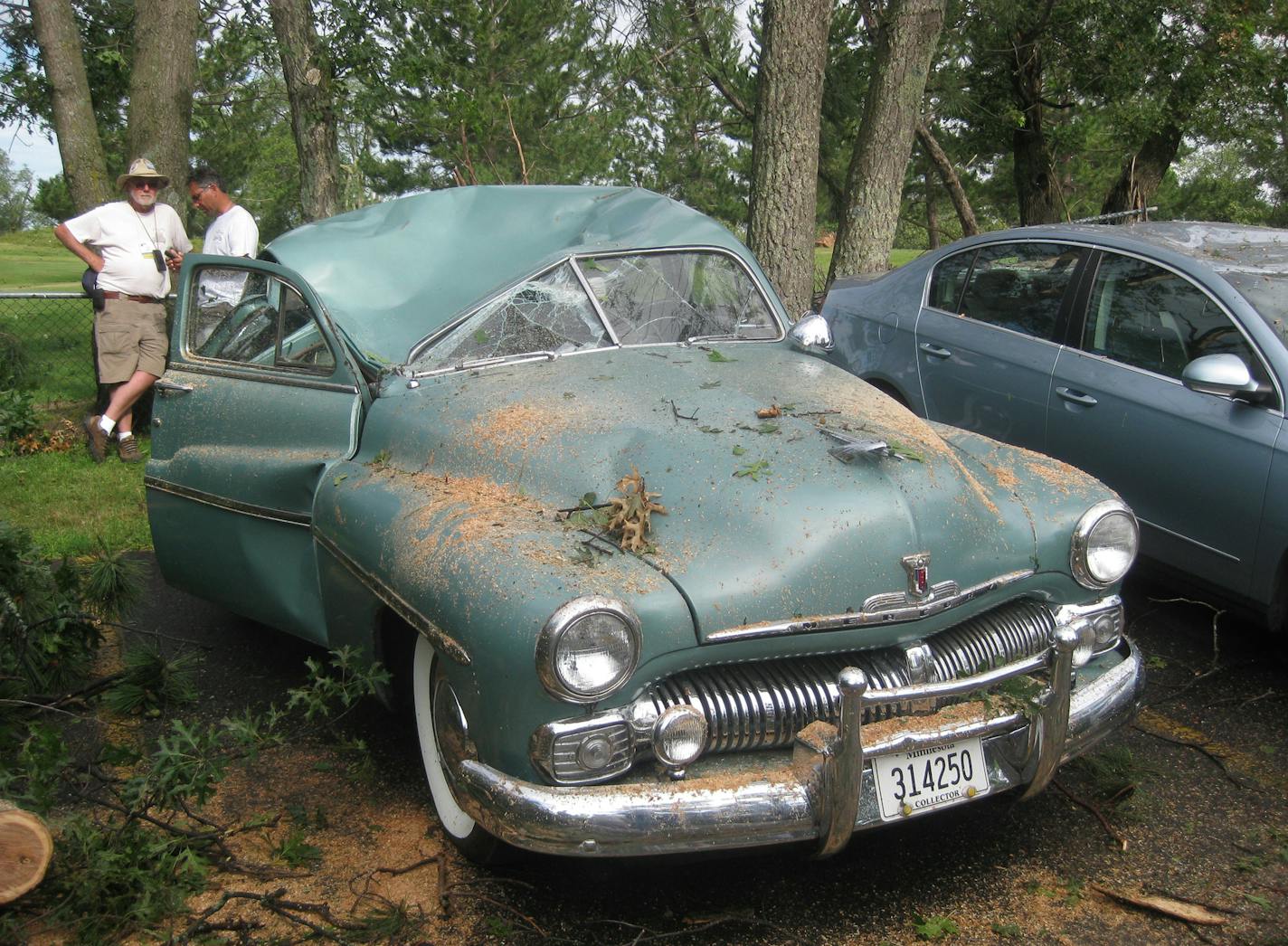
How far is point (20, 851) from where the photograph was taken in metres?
2.75

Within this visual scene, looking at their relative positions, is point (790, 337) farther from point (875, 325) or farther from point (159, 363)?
point (159, 363)

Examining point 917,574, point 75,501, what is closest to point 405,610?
point 917,574

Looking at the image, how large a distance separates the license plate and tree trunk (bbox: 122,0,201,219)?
808 centimetres

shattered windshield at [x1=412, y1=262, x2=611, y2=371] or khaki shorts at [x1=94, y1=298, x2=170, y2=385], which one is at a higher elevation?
shattered windshield at [x1=412, y1=262, x2=611, y2=371]

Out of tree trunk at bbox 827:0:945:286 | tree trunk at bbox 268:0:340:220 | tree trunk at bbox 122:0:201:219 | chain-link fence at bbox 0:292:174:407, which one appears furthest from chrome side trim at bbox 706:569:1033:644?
tree trunk at bbox 122:0:201:219

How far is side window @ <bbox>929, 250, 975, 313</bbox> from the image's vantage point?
5.79 metres

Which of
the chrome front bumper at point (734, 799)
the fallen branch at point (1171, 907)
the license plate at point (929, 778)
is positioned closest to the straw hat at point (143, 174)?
the chrome front bumper at point (734, 799)

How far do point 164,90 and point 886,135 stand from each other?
5630mm

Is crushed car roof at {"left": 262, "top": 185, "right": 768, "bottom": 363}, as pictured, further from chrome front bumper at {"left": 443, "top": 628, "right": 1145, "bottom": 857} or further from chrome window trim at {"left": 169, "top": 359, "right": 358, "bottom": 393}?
chrome front bumper at {"left": 443, "top": 628, "right": 1145, "bottom": 857}

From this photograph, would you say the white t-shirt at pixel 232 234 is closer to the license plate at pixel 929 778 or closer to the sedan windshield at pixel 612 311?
the sedan windshield at pixel 612 311

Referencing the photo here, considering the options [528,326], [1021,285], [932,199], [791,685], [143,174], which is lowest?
[932,199]

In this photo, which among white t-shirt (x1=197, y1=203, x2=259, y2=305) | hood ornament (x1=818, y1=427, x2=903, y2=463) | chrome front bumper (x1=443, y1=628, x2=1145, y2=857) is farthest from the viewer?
white t-shirt (x1=197, y1=203, x2=259, y2=305)

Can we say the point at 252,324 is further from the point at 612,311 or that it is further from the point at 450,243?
the point at 612,311

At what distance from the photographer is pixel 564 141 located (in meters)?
19.6
